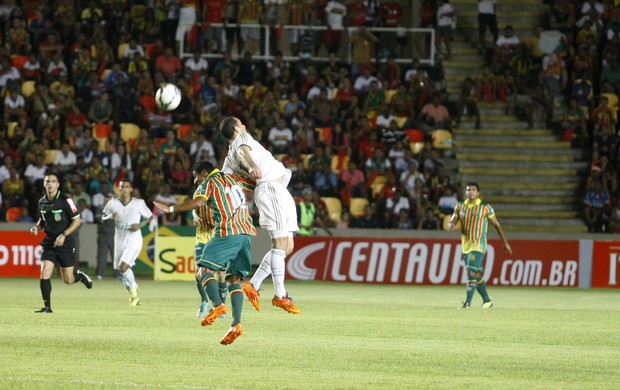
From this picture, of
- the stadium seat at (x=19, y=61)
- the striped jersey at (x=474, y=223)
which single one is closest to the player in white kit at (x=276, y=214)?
the striped jersey at (x=474, y=223)

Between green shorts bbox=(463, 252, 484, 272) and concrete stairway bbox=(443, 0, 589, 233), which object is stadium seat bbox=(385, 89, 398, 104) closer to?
concrete stairway bbox=(443, 0, 589, 233)

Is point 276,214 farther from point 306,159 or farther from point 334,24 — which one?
point 334,24

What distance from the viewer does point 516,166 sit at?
117ft

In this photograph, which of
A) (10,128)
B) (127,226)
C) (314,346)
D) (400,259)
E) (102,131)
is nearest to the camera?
(314,346)

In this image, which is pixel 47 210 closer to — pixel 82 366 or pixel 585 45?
pixel 82 366

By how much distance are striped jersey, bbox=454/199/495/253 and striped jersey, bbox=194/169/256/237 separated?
9790mm

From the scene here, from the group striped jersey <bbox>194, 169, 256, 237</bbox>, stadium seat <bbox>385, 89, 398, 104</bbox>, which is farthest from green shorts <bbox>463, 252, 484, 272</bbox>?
stadium seat <bbox>385, 89, 398, 104</bbox>

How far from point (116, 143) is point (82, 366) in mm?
21675

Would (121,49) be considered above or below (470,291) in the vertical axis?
above

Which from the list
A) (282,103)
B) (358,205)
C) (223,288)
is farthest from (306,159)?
(223,288)

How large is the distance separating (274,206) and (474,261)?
779cm

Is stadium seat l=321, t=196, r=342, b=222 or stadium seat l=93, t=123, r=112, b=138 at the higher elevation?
stadium seat l=93, t=123, r=112, b=138

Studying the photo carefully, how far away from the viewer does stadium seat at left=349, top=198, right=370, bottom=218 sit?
1293 inches

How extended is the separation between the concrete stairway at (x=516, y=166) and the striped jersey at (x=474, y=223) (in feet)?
33.3
